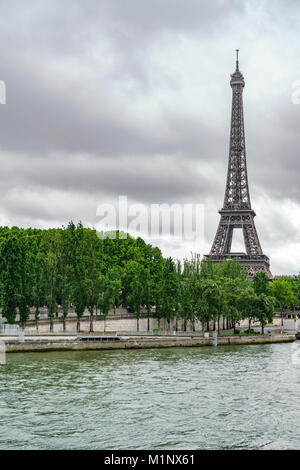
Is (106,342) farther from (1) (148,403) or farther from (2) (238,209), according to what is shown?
(2) (238,209)

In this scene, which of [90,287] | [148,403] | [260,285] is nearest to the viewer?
[148,403]

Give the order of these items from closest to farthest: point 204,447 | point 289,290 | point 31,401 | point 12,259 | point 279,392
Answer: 1. point 204,447
2. point 31,401
3. point 279,392
4. point 12,259
5. point 289,290

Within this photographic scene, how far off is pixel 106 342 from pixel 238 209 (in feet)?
311

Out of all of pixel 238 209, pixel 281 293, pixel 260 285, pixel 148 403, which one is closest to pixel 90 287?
pixel 260 285

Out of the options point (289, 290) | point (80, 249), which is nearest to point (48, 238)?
point (80, 249)

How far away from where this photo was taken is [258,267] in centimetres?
14750

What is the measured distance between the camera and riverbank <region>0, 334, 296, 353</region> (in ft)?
198

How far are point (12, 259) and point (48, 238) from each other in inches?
388

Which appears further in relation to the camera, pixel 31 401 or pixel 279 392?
pixel 279 392

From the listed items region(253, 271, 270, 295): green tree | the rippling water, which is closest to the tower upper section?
region(253, 271, 270, 295): green tree

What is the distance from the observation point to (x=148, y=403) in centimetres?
3484

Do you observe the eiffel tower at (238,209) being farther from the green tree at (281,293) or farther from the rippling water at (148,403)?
the rippling water at (148,403)

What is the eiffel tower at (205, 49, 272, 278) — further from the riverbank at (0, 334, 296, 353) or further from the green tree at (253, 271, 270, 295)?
the riverbank at (0, 334, 296, 353)
